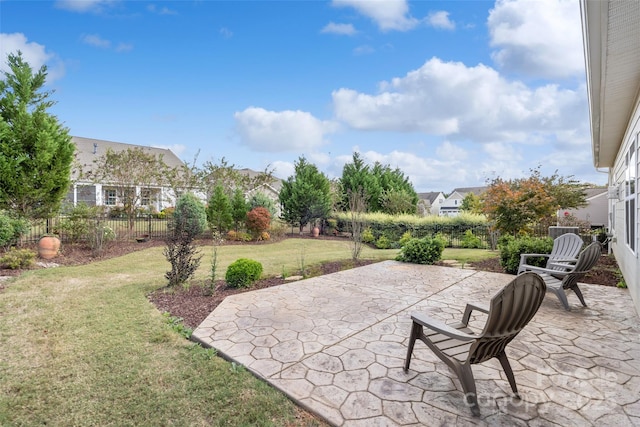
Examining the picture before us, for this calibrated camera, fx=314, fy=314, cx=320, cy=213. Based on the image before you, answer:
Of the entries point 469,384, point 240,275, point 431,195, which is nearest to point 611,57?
point 469,384

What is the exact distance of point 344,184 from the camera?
19.7 m

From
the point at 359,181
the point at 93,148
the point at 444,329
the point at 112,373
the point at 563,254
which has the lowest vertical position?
the point at 112,373

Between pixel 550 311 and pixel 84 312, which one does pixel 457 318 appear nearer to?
pixel 550 311

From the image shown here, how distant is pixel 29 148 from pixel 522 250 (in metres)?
13.3

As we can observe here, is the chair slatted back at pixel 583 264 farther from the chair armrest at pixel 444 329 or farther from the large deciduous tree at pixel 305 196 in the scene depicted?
the large deciduous tree at pixel 305 196

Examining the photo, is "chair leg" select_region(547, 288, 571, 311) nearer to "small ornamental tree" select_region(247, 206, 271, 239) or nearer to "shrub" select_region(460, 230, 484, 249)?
"shrub" select_region(460, 230, 484, 249)

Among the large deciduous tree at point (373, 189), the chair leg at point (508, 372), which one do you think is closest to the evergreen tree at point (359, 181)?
the large deciduous tree at point (373, 189)

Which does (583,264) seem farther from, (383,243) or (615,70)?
(383,243)

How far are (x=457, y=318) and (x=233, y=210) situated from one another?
11.7 metres

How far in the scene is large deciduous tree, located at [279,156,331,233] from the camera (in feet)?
54.8

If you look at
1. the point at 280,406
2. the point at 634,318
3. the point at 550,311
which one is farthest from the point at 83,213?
the point at 634,318

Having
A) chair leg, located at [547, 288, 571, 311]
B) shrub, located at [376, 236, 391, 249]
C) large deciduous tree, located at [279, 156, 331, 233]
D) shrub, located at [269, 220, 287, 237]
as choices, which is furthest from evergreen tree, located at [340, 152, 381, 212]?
chair leg, located at [547, 288, 571, 311]

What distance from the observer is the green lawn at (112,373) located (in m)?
2.26

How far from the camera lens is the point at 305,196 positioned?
16.6m
